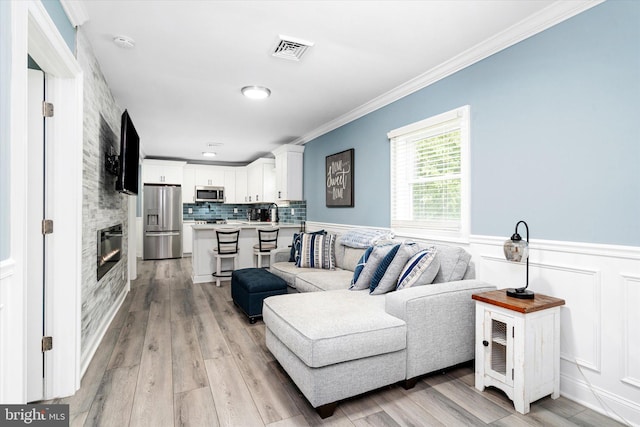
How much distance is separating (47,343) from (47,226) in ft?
2.45

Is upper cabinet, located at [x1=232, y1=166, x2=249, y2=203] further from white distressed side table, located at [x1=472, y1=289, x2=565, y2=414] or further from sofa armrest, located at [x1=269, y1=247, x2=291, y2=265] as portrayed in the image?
white distressed side table, located at [x1=472, y1=289, x2=565, y2=414]

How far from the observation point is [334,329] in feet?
6.33

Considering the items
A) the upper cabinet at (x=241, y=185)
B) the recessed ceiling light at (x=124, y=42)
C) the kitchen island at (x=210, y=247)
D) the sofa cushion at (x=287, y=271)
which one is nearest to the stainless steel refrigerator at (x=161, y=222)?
the upper cabinet at (x=241, y=185)

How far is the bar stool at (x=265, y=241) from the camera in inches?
204

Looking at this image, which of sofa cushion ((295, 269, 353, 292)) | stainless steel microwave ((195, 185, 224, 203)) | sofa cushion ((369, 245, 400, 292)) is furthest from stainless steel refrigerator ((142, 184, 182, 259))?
sofa cushion ((369, 245, 400, 292))

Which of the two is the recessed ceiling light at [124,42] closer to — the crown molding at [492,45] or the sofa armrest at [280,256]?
the crown molding at [492,45]

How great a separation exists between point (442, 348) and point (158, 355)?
2255 mm

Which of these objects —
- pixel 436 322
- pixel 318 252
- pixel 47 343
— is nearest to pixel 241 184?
pixel 318 252

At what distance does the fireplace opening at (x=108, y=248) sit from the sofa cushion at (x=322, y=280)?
189 cm

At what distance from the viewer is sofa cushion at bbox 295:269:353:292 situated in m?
3.15

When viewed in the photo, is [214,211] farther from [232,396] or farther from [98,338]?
[232,396]

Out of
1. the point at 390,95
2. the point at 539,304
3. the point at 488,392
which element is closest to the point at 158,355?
the point at 488,392

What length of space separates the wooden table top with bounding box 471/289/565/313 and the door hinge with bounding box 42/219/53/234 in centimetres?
279

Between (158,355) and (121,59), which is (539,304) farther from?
(121,59)
